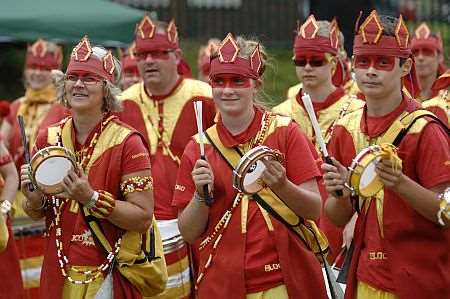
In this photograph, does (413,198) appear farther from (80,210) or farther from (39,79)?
(39,79)

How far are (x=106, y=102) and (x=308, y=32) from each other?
9.15 feet

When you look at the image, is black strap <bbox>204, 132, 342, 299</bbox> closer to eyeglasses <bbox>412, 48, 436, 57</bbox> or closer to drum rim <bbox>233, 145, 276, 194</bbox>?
drum rim <bbox>233, 145, 276, 194</bbox>

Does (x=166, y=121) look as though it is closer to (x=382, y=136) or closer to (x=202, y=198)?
(x=202, y=198)

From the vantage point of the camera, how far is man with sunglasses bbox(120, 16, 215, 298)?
9.08 meters

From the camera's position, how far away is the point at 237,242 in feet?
21.8

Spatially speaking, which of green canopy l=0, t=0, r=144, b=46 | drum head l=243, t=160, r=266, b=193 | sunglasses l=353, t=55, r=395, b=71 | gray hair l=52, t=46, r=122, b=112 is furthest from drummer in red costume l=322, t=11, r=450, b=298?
green canopy l=0, t=0, r=144, b=46

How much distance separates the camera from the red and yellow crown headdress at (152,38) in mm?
9758

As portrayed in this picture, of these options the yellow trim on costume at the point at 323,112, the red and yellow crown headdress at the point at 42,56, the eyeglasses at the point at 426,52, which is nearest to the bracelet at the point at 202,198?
the yellow trim on costume at the point at 323,112

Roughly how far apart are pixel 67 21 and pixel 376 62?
6.56m

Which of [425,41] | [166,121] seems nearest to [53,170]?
[166,121]

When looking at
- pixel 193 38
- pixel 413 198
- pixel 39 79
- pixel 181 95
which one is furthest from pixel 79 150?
pixel 193 38

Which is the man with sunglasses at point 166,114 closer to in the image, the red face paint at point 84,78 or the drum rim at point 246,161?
the red face paint at point 84,78

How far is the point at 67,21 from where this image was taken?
41.1 feet

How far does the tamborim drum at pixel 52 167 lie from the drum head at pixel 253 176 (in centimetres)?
96
